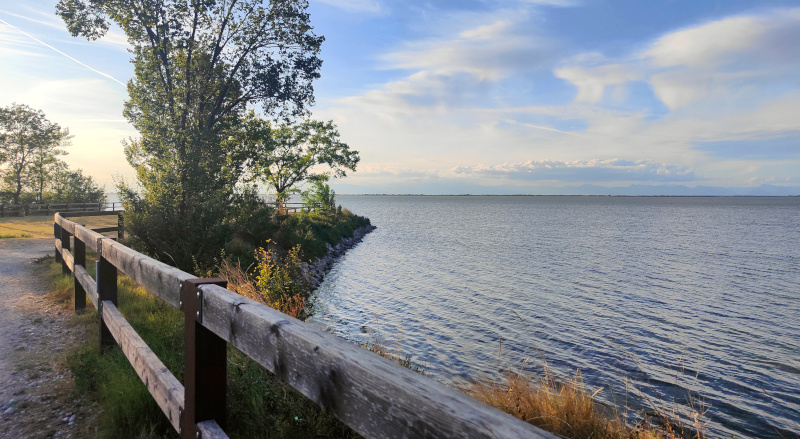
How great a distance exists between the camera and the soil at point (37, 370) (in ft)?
13.5

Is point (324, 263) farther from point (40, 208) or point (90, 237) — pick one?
point (40, 208)

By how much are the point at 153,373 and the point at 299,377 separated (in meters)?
2.16

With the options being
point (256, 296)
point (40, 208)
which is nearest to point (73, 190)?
point (40, 208)

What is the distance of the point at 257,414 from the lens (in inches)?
171

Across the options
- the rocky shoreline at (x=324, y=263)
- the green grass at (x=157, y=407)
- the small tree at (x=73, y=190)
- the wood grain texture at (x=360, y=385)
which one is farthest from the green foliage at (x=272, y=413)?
the small tree at (x=73, y=190)

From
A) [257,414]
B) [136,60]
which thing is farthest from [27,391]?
[136,60]

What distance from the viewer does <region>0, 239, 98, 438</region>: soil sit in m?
4.13

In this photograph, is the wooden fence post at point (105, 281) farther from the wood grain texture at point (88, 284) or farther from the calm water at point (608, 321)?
the calm water at point (608, 321)

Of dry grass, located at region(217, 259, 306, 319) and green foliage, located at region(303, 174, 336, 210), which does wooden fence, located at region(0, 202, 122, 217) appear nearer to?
green foliage, located at region(303, 174, 336, 210)

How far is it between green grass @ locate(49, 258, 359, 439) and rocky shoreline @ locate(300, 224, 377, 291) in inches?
342

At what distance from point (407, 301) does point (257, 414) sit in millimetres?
12937

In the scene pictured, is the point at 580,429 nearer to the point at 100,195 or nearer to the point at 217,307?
the point at 217,307

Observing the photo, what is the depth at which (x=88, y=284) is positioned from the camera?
602 centimetres

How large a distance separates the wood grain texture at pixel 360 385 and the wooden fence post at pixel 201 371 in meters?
0.34
